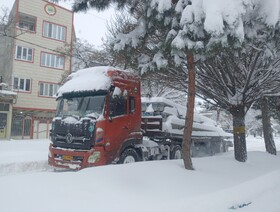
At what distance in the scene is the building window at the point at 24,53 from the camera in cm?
2804

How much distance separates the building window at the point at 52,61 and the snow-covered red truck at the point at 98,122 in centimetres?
2021

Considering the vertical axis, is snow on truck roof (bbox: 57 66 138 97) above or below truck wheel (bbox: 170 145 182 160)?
above

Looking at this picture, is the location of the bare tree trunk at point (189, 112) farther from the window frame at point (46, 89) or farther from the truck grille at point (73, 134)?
the window frame at point (46, 89)

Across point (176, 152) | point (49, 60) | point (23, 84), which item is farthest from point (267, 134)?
point (49, 60)

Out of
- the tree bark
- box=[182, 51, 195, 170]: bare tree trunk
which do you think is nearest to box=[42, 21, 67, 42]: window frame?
the tree bark

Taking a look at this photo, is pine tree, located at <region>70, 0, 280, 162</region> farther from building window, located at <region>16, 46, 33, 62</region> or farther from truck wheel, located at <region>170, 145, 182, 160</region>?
building window, located at <region>16, 46, 33, 62</region>

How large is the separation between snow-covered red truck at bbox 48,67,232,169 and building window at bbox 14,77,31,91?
18.9 m

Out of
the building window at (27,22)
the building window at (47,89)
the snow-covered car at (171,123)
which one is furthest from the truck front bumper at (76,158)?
the building window at (27,22)

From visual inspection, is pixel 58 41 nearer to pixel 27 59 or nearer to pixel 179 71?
pixel 27 59

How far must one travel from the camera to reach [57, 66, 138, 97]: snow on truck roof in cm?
950

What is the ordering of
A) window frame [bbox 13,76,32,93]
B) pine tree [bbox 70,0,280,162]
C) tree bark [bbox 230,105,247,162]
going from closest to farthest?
pine tree [bbox 70,0,280,162], tree bark [bbox 230,105,247,162], window frame [bbox 13,76,32,93]

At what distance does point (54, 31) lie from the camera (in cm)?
3031

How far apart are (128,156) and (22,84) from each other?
821 inches

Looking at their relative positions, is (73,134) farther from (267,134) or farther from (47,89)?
(47,89)
